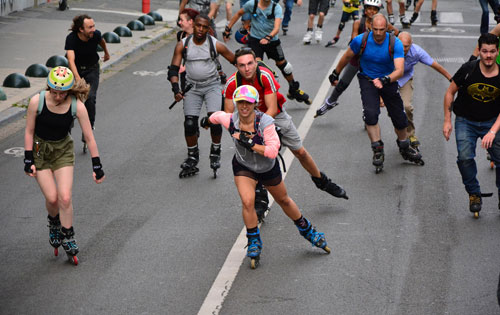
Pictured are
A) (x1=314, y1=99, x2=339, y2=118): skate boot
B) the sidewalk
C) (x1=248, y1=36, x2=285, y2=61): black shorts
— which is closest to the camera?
(x1=314, y1=99, x2=339, y2=118): skate boot

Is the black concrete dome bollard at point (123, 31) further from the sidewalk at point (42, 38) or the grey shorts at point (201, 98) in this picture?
the grey shorts at point (201, 98)

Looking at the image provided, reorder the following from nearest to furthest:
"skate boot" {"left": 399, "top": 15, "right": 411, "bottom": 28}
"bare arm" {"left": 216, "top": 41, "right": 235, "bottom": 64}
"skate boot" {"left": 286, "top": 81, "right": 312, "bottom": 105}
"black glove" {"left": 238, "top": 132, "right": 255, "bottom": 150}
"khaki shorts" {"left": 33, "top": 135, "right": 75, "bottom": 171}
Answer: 1. "black glove" {"left": 238, "top": 132, "right": 255, "bottom": 150}
2. "khaki shorts" {"left": 33, "top": 135, "right": 75, "bottom": 171}
3. "bare arm" {"left": 216, "top": 41, "right": 235, "bottom": 64}
4. "skate boot" {"left": 286, "top": 81, "right": 312, "bottom": 105}
5. "skate boot" {"left": 399, "top": 15, "right": 411, "bottom": 28}

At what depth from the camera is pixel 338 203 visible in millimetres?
9156

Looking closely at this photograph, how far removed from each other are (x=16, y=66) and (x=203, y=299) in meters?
10.6

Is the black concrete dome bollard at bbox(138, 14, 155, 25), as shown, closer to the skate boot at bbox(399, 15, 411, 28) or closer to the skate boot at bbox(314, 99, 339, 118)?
the skate boot at bbox(399, 15, 411, 28)

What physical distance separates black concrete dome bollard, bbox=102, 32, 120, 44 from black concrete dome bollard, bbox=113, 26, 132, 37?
2.50 feet

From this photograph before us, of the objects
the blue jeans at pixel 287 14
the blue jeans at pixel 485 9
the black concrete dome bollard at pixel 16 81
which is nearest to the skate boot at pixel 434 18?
the blue jeans at pixel 485 9

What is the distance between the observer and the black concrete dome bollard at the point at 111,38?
18.9m

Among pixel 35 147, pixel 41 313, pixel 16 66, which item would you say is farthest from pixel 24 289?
pixel 16 66

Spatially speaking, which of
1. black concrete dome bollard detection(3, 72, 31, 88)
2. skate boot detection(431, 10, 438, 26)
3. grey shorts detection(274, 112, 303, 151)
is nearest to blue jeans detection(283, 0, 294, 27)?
skate boot detection(431, 10, 438, 26)

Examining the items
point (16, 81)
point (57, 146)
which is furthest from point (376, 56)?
point (16, 81)

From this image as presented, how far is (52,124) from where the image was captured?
7484 millimetres

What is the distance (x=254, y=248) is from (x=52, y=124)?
2149 millimetres

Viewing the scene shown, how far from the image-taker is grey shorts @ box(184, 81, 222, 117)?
10.1 metres
